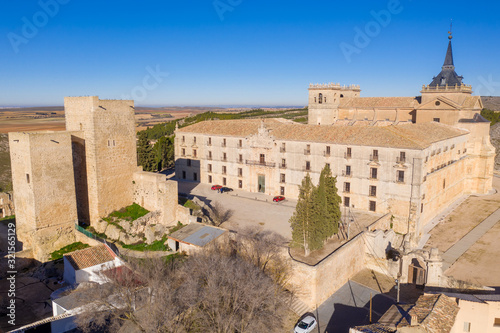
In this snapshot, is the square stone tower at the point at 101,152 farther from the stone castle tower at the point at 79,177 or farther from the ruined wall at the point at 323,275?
the ruined wall at the point at 323,275

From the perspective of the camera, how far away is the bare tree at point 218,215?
31.9 meters

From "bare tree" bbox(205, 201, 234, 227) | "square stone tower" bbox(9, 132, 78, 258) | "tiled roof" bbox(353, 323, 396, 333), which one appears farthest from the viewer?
"bare tree" bbox(205, 201, 234, 227)

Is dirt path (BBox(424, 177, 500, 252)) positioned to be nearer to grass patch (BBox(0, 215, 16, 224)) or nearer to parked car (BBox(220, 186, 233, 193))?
parked car (BBox(220, 186, 233, 193))

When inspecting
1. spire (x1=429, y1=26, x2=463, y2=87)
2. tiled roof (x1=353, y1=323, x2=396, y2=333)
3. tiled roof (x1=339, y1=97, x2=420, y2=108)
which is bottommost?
tiled roof (x1=353, y1=323, x2=396, y2=333)

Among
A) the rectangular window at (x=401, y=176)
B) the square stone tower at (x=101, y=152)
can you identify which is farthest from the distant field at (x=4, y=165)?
the rectangular window at (x=401, y=176)

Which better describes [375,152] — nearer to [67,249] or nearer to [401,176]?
[401,176]

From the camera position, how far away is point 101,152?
29.9 metres

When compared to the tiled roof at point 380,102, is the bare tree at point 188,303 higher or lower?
lower

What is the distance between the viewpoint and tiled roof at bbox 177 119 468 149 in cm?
3434

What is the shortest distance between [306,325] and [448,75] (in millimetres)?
42316

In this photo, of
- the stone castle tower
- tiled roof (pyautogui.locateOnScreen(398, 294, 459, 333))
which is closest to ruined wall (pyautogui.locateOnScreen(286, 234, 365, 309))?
tiled roof (pyautogui.locateOnScreen(398, 294, 459, 333))

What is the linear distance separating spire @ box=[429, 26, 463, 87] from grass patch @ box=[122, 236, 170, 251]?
41.8 m

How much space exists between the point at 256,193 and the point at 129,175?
1560 centimetres

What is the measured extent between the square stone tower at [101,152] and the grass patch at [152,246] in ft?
15.8
